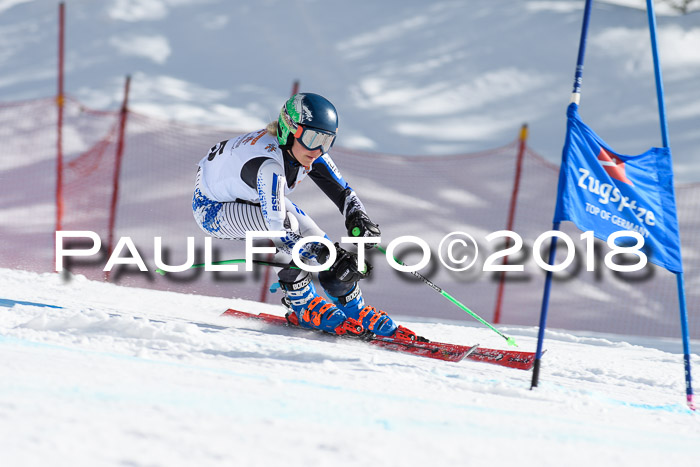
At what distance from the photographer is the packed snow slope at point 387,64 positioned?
14.7 metres

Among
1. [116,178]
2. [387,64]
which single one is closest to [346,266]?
[116,178]

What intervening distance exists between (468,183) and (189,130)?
3351mm

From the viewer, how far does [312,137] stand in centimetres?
392

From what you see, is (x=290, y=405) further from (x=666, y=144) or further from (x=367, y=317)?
(x=666, y=144)

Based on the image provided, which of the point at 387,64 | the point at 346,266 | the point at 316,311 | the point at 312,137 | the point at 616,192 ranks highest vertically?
the point at 387,64

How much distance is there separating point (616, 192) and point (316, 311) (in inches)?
76.3

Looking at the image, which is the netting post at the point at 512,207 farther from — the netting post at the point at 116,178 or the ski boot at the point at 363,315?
the netting post at the point at 116,178

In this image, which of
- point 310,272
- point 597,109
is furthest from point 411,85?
point 310,272

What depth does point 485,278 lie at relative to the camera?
7566 mm

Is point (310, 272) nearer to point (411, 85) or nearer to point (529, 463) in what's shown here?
point (529, 463)

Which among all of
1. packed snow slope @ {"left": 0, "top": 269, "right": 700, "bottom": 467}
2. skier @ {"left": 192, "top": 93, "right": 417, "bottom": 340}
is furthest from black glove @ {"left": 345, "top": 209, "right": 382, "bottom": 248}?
packed snow slope @ {"left": 0, "top": 269, "right": 700, "bottom": 467}

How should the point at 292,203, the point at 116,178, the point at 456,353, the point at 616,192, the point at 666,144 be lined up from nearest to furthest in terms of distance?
1. the point at 616,192
2. the point at 666,144
3. the point at 456,353
4. the point at 292,203
5. the point at 116,178

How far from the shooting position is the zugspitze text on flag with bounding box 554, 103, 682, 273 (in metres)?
3.00

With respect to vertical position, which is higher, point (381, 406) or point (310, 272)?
point (310, 272)
